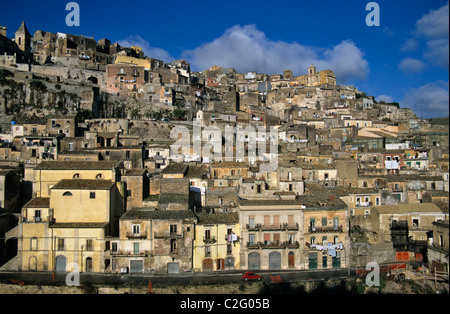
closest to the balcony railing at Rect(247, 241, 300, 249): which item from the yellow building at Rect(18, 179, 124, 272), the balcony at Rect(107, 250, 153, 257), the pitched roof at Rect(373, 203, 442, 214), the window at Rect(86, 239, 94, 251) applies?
the balcony at Rect(107, 250, 153, 257)

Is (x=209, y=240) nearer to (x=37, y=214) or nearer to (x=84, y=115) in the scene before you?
(x=37, y=214)

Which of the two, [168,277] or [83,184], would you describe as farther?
[83,184]

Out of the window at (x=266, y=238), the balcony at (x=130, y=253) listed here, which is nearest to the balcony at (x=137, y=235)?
the balcony at (x=130, y=253)

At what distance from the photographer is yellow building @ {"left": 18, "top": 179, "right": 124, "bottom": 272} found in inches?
1252

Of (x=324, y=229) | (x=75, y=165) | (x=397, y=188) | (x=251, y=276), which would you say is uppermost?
(x=75, y=165)

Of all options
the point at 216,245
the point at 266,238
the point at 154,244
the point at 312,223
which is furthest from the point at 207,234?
the point at 312,223

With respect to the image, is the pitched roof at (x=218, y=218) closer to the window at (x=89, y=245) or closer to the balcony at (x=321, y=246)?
the balcony at (x=321, y=246)

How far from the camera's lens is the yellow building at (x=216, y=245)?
3238 cm

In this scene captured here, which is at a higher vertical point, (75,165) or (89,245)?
(75,165)

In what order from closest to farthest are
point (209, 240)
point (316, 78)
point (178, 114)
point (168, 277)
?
point (168, 277) < point (209, 240) < point (178, 114) < point (316, 78)

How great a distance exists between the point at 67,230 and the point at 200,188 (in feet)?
41.6

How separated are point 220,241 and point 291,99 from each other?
55.4 m

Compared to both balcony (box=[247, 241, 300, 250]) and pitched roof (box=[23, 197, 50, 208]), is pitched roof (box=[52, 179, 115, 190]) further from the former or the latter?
balcony (box=[247, 241, 300, 250])

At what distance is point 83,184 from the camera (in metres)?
33.8
